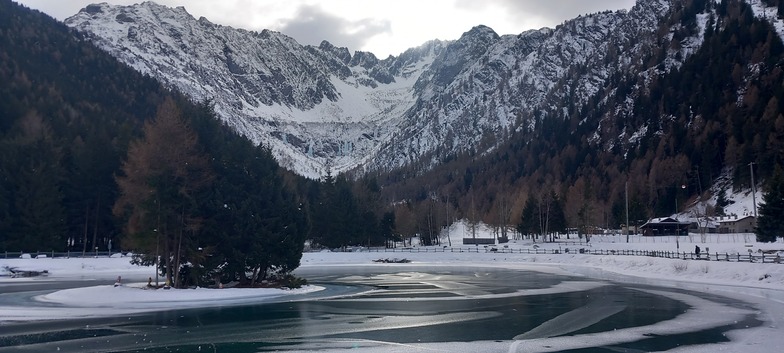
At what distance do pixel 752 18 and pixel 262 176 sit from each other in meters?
182

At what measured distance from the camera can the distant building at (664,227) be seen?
11200 centimetres

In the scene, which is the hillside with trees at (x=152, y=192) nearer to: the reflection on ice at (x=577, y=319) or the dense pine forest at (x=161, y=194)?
the dense pine forest at (x=161, y=194)

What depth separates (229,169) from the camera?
48.7m

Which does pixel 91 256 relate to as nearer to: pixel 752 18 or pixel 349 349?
pixel 349 349

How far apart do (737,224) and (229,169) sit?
3431 inches

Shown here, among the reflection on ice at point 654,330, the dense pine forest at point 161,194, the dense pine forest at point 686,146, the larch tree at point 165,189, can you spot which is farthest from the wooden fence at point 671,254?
the larch tree at point 165,189

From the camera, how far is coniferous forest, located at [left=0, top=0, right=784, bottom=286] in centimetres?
4481

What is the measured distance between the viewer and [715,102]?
15950cm

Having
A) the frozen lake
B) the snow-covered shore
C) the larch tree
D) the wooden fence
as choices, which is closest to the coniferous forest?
the larch tree

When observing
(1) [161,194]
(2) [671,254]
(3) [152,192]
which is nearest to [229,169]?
(1) [161,194]

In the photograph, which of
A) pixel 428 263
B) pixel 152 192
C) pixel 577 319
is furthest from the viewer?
pixel 428 263

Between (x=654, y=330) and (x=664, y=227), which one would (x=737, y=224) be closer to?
(x=664, y=227)

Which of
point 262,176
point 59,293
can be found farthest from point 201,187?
point 59,293

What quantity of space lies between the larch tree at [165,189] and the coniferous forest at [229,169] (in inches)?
4.2
